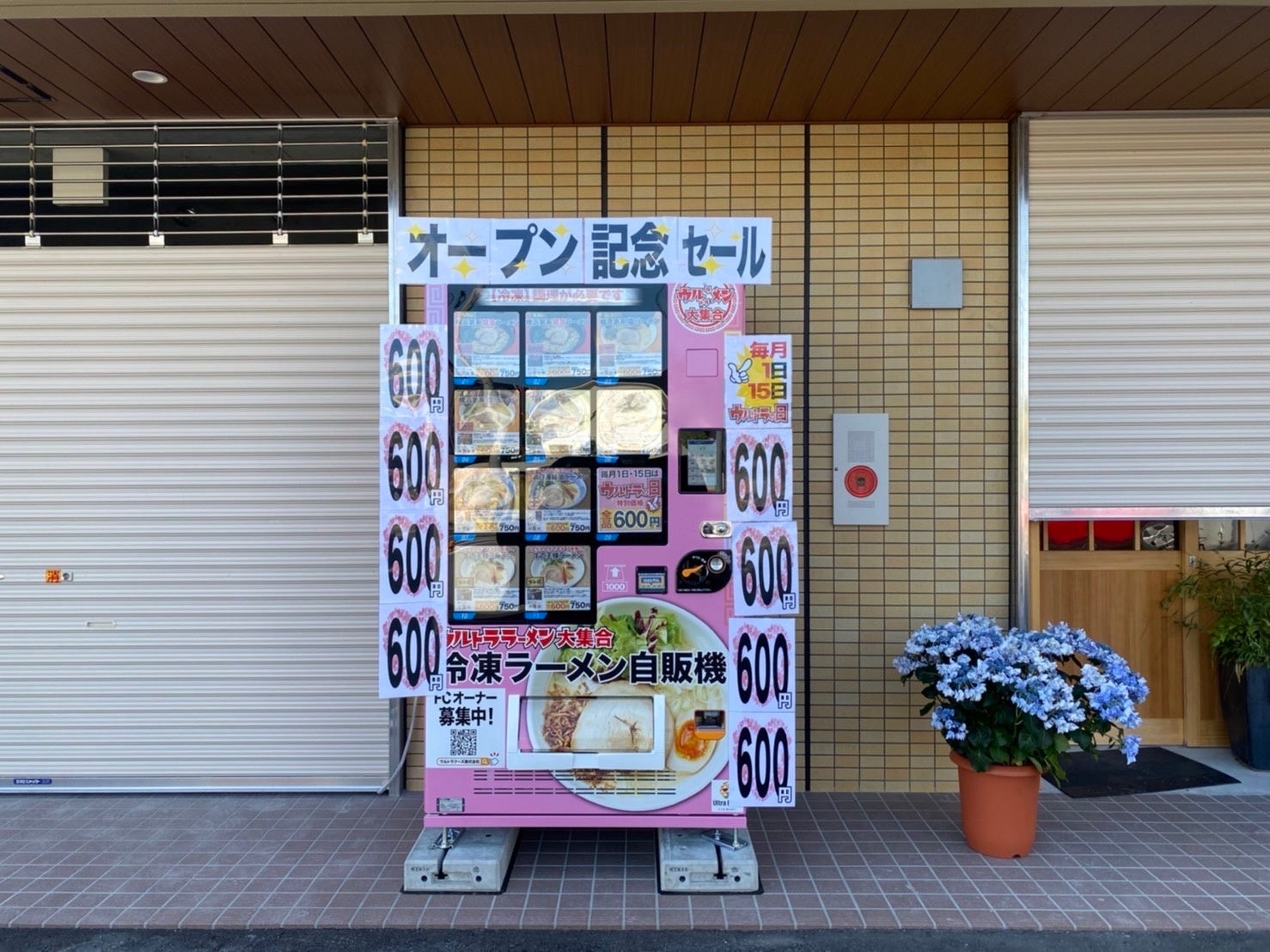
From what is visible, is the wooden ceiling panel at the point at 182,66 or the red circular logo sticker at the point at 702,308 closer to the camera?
the red circular logo sticker at the point at 702,308

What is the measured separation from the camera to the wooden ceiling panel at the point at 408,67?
4.11m

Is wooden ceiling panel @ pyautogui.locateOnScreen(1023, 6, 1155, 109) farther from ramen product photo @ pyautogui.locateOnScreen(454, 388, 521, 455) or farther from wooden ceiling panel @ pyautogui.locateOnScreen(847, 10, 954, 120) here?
ramen product photo @ pyautogui.locateOnScreen(454, 388, 521, 455)

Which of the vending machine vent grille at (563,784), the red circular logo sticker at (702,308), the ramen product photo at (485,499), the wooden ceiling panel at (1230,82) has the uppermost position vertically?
the wooden ceiling panel at (1230,82)

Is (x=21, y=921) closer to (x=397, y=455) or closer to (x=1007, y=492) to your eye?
(x=397, y=455)

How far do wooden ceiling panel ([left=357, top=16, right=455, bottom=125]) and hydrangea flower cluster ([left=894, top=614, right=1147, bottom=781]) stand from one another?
3.88 m

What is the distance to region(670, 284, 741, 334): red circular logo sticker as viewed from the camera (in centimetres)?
395

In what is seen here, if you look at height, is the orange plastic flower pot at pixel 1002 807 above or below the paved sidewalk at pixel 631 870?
above

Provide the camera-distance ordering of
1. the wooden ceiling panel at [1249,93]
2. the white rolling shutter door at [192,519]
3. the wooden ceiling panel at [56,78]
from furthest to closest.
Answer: the white rolling shutter door at [192,519] → the wooden ceiling panel at [1249,93] → the wooden ceiling panel at [56,78]

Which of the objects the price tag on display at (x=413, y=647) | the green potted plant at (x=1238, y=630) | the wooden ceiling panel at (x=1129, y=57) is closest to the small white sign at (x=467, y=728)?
the price tag on display at (x=413, y=647)

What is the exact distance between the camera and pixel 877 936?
3602mm

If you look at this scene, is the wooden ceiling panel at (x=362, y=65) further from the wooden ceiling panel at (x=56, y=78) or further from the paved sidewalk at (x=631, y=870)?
the paved sidewalk at (x=631, y=870)

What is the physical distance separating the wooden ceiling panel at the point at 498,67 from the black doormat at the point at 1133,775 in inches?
194

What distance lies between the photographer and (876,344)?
5.17m

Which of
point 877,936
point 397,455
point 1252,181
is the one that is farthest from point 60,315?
point 1252,181
